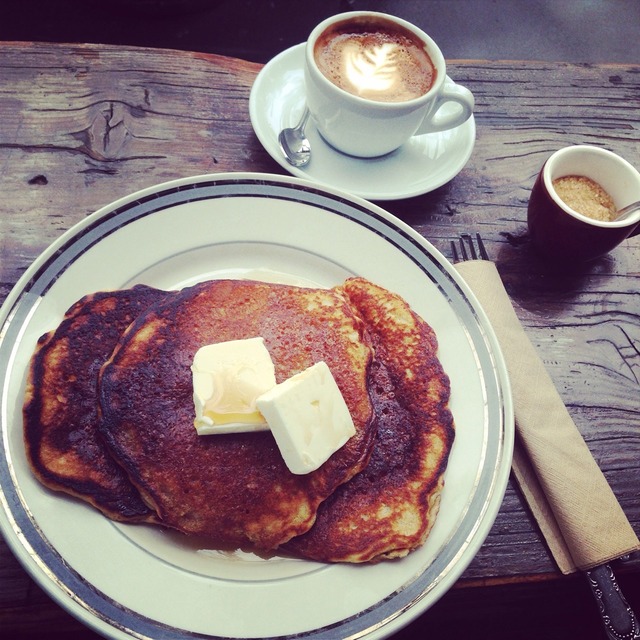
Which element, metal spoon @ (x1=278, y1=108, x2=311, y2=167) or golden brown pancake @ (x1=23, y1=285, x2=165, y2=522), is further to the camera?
metal spoon @ (x1=278, y1=108, x2=311, y2=167)

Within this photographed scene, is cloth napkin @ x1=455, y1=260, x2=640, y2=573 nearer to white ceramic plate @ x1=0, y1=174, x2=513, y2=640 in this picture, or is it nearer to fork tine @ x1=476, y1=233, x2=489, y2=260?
white ceramic plate @ x1=0, y1=174, x2=513, y2=640

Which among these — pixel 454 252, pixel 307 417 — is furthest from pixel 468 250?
pixel 307 417

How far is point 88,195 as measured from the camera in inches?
63.5

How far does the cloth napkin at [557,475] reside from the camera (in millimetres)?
1288

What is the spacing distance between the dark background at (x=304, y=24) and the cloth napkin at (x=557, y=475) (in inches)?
86.7

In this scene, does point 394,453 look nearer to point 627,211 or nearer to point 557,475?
point 557,475

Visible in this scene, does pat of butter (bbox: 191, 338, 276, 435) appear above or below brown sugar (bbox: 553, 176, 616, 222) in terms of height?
below

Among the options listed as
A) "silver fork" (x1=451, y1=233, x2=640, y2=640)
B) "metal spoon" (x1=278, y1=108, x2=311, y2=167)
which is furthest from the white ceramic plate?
"silver fork" (x1=451, y1=233, x2=640, y2=640)

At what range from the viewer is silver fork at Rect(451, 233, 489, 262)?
5.51 feet

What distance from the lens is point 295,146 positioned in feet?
5.57

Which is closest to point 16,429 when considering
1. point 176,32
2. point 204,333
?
point 204,333

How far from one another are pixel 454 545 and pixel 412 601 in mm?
143

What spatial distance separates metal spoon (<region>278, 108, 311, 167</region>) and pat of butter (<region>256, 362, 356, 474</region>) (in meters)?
0.74

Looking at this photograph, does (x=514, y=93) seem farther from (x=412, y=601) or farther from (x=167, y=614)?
(x=167, y=614)
